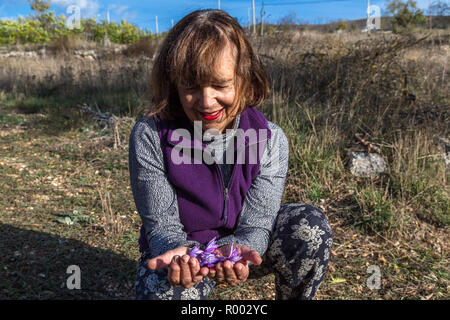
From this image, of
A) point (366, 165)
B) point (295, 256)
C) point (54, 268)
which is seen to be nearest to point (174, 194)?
point (295, 256)

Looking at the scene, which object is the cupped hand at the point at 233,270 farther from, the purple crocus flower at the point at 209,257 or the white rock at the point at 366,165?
the white rock at the point at 366,165

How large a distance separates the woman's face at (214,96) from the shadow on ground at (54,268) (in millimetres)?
1217

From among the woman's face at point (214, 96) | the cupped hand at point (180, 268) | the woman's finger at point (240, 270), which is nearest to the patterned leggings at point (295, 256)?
the cupped hand at point (180, 268)

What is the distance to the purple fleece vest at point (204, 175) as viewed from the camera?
1598 millimetres

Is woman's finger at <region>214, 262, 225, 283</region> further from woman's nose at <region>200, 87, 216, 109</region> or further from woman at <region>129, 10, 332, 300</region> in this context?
woman's nose at <region>200, 87, 216, 109</region>

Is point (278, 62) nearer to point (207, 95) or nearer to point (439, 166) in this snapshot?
point (439, 166)

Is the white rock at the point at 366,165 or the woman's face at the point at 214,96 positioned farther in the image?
the white rock at the point at 366,165

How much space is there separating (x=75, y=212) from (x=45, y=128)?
2.96 m

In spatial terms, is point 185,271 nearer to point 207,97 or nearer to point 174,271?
point 174,271

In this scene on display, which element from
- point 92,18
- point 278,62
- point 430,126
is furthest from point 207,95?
point 92,18

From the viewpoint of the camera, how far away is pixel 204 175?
5.30 feet

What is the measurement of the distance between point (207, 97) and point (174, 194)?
0.43 m

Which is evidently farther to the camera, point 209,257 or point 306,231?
point 306,231

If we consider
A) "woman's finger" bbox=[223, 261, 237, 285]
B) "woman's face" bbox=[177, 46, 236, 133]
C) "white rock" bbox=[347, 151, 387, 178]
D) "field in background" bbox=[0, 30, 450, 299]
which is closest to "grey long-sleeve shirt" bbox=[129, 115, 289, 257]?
"woman's face" bbox=[177, 46, 236, 133]
